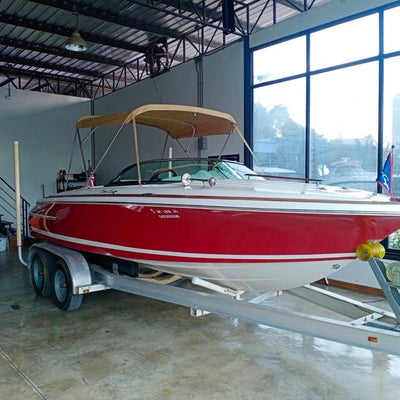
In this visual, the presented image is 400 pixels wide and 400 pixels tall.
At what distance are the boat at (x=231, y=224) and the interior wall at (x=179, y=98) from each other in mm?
3775

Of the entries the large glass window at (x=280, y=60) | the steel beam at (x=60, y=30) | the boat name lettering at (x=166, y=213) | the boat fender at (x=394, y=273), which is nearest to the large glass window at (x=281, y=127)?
the large glass window at (x=280, y=60)

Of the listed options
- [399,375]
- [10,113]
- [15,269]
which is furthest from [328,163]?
[10,113]

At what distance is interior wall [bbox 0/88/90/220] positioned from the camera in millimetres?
10578

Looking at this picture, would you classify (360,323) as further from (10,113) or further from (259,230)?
(10,113)

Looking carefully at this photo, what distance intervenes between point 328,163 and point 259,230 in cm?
389

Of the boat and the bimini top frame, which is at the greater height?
the bimini top frame

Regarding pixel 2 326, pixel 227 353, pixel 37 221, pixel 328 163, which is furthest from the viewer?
pixel 328 163

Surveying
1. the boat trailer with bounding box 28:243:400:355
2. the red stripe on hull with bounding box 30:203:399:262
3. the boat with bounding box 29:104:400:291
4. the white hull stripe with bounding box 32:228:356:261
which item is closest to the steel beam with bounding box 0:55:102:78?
the boat trailer with bounding box 28:243:400:355

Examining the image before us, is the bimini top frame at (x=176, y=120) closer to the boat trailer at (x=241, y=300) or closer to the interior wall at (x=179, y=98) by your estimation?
the boat trailer at (x=241, y=300)

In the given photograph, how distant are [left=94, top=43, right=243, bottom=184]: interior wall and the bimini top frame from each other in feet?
Result: 8.15

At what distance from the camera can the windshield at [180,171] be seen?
381 cm

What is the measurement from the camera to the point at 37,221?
504 centimetres

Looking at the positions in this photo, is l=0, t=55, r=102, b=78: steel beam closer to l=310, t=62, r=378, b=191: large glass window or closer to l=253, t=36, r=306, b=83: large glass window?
l=253, t=36, r=306, b=83: large glass window

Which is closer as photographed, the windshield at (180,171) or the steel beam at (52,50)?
the windshield at (180,171)
